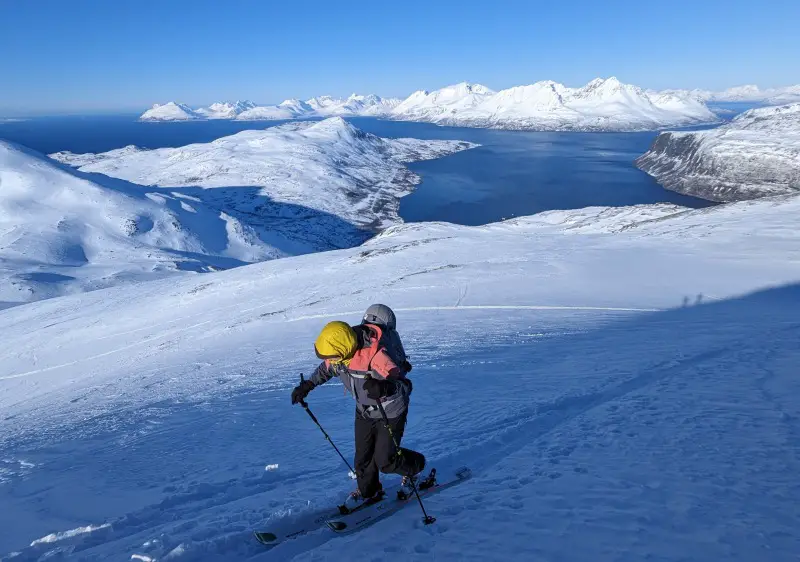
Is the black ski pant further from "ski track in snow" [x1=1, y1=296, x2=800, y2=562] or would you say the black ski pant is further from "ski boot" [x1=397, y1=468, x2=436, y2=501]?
"ski track in snow" [x1=1, y1=296, x2=800, y2=562]

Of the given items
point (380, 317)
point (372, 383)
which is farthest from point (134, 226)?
point (372, 383)

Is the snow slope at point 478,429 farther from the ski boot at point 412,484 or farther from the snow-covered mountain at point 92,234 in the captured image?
the snow-covered mountain at point 92,234

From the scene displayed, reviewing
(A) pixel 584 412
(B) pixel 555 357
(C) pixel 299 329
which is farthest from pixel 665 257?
(A) pixel 584 412

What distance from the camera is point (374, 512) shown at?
5785mm

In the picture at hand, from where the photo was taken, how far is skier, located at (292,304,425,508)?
4945 millimetres

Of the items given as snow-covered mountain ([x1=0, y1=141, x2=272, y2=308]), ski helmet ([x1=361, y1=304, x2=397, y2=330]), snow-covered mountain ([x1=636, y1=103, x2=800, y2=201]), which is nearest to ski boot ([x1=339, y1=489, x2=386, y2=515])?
ski helmet ([x1=361, y1=304, x2=397, y2=330])

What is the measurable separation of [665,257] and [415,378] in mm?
22186

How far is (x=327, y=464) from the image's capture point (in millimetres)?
7691

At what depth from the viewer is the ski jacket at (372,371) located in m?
5.03

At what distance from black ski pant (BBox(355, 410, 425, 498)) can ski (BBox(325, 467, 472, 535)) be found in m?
0.21

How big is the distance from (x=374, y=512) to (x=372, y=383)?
1.95 meters

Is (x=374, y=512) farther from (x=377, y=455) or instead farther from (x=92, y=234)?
(x=92, y=234)

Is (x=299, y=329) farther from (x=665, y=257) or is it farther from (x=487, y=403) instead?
(x=665, y=257)

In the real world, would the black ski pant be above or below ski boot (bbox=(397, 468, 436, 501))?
above
